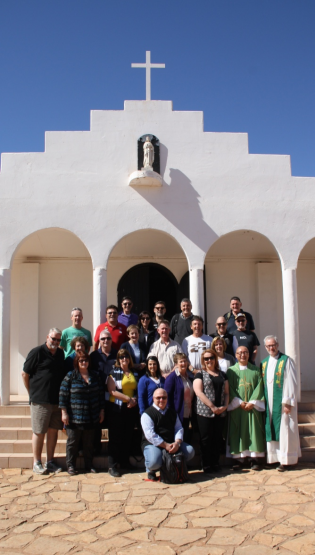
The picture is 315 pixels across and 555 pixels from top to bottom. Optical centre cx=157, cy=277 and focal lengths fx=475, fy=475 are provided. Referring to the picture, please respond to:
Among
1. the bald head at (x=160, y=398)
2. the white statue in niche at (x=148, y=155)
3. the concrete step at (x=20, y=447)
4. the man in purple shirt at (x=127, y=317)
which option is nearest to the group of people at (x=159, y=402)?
the bald head at (x=160, y=398)

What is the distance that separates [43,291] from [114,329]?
3.29m

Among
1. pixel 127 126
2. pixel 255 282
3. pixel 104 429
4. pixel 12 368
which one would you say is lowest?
pixel 104 429

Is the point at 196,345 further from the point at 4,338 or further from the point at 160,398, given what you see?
the point at 4,338

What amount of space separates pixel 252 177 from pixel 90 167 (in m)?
2.67

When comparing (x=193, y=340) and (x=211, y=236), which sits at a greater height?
(x=211, y=236)

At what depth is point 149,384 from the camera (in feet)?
19.2

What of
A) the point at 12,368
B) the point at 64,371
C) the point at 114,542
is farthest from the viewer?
the point at 12,368

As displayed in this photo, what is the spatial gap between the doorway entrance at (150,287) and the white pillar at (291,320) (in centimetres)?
237

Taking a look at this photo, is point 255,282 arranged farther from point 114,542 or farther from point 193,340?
point 114,542

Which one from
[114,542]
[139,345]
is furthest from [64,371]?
[114,542]

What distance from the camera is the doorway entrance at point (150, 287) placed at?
31.6 feet

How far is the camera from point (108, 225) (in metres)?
7.61

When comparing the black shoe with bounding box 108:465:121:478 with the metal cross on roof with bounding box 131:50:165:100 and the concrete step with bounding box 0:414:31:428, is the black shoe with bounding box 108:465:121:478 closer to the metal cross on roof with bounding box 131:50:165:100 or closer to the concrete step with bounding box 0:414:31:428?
the concrete step with bounding box 0:414:31:428

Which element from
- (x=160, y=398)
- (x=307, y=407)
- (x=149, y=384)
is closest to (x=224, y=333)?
(x=149, y=384)
